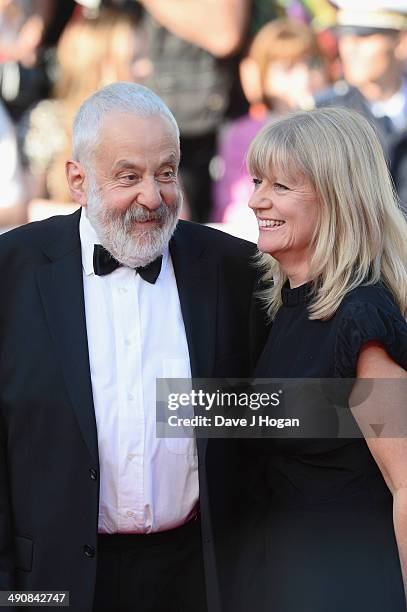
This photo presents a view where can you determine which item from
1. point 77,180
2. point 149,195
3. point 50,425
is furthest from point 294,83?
point 50,425

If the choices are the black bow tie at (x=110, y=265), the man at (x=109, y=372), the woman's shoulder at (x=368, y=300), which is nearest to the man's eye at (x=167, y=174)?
the man at (x=109, y=372)

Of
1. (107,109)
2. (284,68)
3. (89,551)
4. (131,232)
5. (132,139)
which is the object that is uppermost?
(284,68)

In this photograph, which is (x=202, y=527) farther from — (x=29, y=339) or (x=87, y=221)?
(x=87, y=221)

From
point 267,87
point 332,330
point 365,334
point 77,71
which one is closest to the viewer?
point 365,334

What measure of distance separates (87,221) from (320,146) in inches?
31.1

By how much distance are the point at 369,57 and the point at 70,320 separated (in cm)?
408

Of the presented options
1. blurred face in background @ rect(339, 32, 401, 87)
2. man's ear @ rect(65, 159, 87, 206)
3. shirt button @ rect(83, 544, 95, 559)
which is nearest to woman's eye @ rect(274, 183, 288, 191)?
man's ear @ rect(65, 159, 87, 206)

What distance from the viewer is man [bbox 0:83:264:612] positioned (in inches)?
105

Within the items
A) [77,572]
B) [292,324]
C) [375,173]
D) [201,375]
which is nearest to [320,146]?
[375,173]

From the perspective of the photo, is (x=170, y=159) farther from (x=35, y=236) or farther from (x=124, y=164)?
A: (x=35, y=236)

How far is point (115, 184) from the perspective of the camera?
2.78 metres

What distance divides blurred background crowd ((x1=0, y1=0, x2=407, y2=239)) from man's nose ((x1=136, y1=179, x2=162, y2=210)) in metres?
3.38

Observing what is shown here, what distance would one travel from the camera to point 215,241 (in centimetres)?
306

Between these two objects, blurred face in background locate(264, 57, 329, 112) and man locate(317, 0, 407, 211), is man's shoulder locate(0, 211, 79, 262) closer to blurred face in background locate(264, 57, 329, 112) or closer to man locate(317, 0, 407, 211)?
blurred face in background locate(264, 57, 329, 112)
